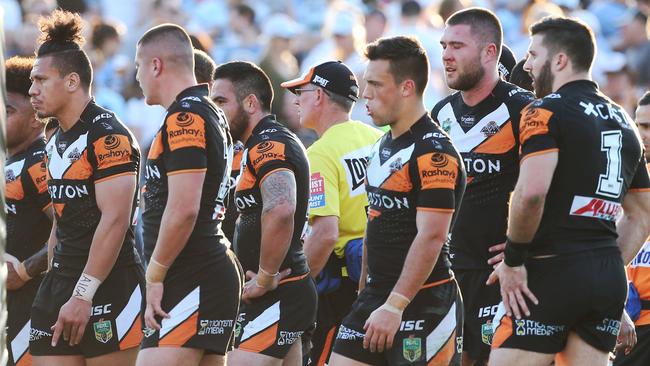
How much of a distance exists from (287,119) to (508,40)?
3726 millimetres

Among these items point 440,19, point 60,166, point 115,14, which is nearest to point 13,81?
point 60,166

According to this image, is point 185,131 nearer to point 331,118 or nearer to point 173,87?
point 173,87

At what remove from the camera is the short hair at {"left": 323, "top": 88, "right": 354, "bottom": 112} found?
9.30m

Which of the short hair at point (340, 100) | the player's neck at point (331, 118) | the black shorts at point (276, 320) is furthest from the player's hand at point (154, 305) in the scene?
the short hair at point (340, 100)

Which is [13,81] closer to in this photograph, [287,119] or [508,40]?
[287,119]

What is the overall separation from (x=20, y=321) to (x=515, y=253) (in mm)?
3802

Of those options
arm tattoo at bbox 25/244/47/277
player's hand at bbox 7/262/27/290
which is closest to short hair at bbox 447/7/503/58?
arm tattoo at bbox 25/244/47/277

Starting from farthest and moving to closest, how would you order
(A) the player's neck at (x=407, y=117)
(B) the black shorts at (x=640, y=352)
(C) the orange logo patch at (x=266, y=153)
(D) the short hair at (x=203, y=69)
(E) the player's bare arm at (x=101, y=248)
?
1. (D) the short hair at (x=203, y=69)
2. (B) the black shorts at (x=640, y=352)
3. (C) the orange logo patch at (x=266, y=153)
4. (E) the player's bare arm at (x=101, y=248)
5. (A) the player's neck at (x=407, y=117)

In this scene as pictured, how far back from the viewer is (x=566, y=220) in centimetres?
686

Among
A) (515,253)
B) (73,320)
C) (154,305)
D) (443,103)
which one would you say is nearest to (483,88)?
(443,103)

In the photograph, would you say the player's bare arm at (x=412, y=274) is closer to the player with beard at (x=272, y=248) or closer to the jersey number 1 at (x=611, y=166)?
the jersey number 1 at (x=611, y=166)

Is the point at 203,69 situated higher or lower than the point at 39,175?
higher

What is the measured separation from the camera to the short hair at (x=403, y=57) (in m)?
7.32

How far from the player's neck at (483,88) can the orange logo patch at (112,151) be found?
7.56 ft
